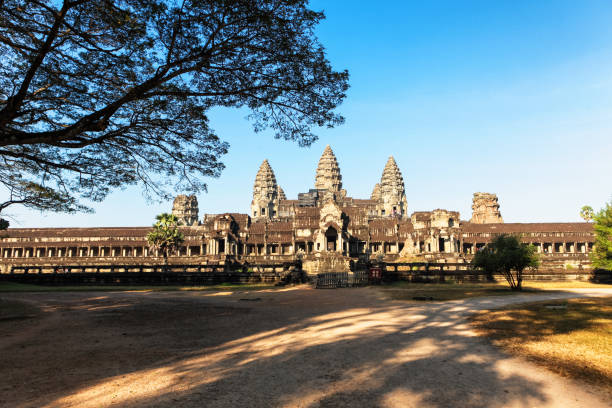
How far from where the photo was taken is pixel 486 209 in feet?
289

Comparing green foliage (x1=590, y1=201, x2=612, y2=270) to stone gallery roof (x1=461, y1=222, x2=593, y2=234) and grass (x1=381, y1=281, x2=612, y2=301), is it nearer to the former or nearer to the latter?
grass (x1=381, y1=281, x2=612, y2=301)

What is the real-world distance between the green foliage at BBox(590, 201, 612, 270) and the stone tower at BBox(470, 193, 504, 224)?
5897 centimetres

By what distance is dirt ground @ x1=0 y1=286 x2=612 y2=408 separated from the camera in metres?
4.95

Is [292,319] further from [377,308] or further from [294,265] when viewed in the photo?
[294,265]

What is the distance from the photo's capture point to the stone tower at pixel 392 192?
Answer: 109 meters

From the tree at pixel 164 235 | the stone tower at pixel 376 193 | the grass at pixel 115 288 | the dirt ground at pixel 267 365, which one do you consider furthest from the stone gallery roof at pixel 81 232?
the stone tower at pixel 376 193

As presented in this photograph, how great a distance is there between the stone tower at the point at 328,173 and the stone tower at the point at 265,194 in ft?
46.3

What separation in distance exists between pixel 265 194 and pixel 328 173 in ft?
67.8

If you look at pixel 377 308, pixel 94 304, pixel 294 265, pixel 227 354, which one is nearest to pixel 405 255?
pixel 294 265

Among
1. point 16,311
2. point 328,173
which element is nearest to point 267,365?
point 16,311

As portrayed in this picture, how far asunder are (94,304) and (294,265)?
17.5 m

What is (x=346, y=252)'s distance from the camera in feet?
145

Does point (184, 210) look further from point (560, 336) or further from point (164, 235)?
point (560, 336)

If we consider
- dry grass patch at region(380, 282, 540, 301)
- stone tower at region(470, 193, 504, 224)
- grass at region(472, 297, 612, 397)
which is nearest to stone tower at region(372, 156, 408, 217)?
stone tower at region(470, 193, 504, 224)
